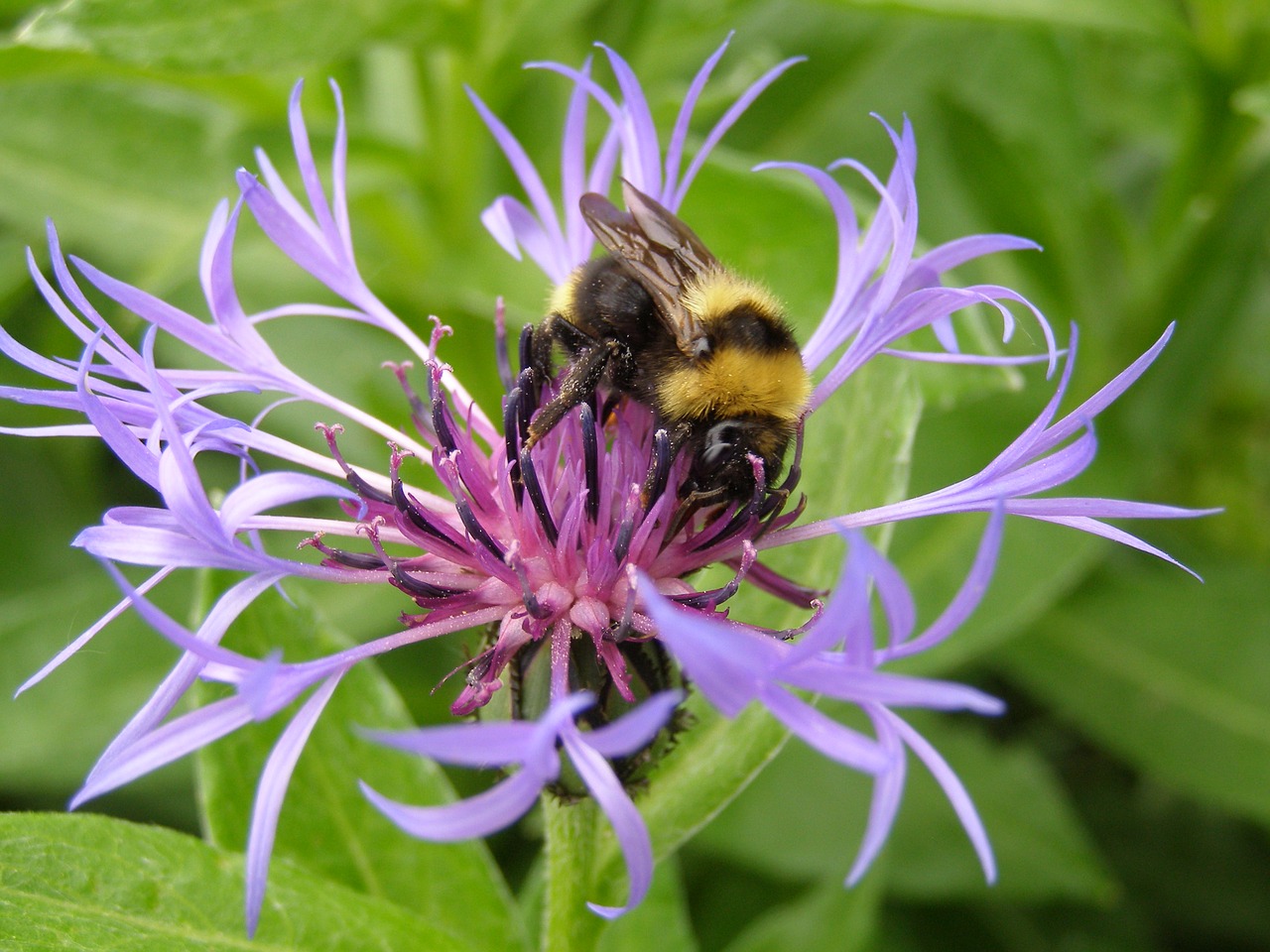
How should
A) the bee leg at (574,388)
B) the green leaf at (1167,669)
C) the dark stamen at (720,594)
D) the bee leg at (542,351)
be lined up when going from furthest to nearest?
1. the green leaf at (1167,669)
2. the bee leg at (542,351)
3. the bee leg at (574,388)
4. the dark stamen at (720,594)

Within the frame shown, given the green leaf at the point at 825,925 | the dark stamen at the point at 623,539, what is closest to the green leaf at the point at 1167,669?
the green leaf at the point at 825,925

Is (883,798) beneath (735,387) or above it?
beneath

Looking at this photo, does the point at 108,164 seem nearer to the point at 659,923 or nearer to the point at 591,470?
the point at 591,470

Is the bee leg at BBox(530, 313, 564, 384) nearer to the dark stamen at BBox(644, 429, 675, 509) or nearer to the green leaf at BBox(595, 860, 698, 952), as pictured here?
the dark stamen at BBox(644, 429, 675, 509)

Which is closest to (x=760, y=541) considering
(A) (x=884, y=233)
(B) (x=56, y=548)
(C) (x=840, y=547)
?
(C) (x=840, y=547)

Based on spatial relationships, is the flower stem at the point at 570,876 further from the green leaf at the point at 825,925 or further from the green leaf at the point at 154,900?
the green leaf at the point at 825,925

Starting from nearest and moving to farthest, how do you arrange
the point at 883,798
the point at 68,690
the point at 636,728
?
the point at 636,728 < the point at 883,798 < the point at 68,690

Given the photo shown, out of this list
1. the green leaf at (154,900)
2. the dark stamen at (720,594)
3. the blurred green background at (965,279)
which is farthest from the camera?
the blurred green background at (965,279)

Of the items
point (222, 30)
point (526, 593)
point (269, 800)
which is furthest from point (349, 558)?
point (222, 30)
